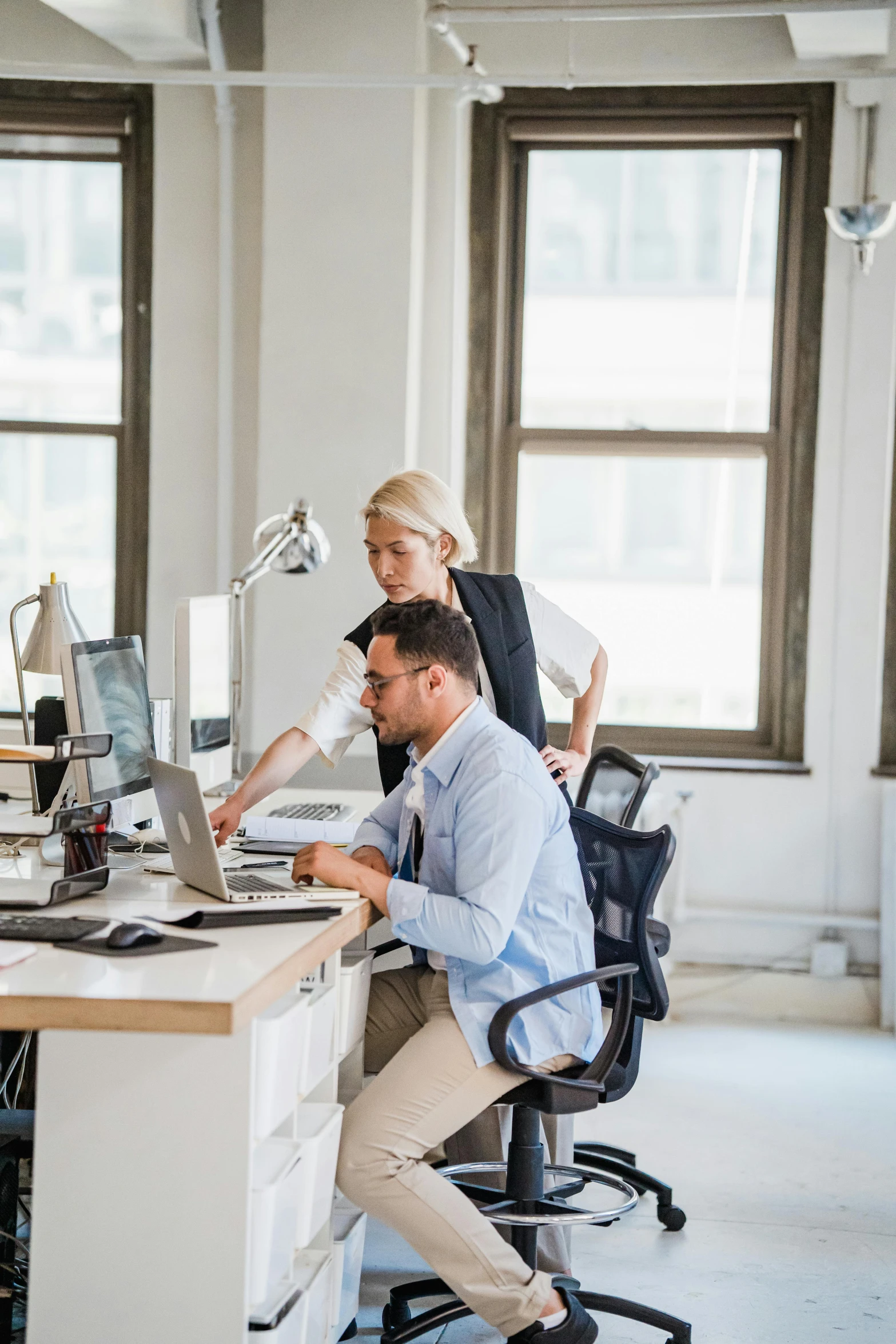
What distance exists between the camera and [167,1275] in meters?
1.57

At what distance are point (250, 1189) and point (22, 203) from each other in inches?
160

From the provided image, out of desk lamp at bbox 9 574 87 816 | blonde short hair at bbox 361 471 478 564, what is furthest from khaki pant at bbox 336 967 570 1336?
desk lamp at bbox 9 574 87 816

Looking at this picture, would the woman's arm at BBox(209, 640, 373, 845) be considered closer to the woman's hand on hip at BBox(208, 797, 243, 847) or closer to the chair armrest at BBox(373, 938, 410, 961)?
the woman's hand on hip at BBox(208, 797, 243, 847)

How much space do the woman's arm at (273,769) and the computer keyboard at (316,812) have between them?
8.0 inches

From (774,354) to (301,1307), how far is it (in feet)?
11.8

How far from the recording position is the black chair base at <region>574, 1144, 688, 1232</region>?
2.78 m

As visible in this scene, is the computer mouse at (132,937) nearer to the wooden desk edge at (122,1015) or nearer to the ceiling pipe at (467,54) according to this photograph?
the wooden desk edge at (122,1015)

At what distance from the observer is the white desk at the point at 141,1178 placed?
1566mm

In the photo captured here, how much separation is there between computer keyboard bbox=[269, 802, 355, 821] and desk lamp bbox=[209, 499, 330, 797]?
406mm

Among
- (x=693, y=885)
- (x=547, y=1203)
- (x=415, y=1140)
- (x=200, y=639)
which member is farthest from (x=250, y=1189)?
(x=693, y=885)

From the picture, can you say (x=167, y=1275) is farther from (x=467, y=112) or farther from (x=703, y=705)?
(x=467, y=112)

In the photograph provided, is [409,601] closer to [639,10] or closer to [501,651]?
[501,651]

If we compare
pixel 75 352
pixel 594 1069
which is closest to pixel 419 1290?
pixel 594 1069

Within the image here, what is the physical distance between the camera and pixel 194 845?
209cm
